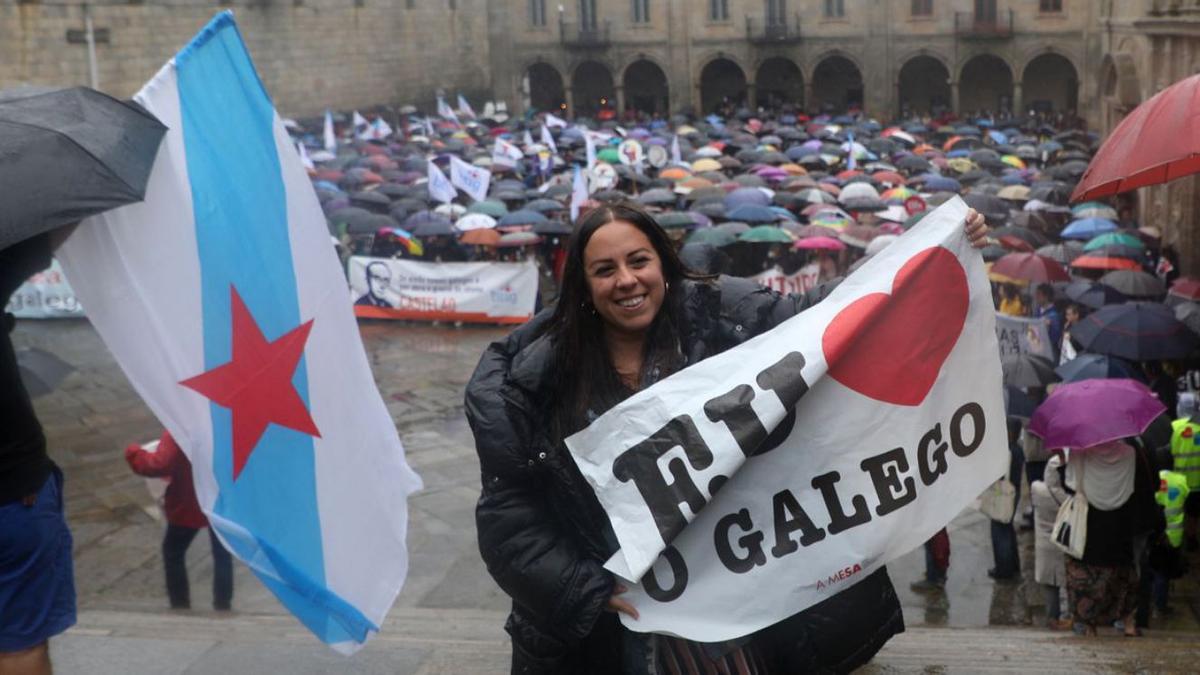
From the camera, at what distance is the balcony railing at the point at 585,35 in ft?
154

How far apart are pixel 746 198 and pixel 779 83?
104 feet

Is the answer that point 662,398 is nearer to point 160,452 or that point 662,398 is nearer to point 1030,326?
point 160,452

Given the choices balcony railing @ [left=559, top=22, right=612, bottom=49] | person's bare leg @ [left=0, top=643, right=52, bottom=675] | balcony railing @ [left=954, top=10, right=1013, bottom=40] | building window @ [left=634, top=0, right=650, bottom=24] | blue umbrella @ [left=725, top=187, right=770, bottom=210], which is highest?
building window @ [left=634, top=0, right=650, bottom=24]

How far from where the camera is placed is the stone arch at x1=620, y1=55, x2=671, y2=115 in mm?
48406

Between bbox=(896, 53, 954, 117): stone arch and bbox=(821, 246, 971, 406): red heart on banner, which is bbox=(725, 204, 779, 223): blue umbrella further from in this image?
bbox=(896, 53, 954, 117): stone arch

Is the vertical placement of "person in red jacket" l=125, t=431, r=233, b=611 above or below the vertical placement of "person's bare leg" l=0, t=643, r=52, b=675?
below

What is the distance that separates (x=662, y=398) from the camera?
240 centimetres

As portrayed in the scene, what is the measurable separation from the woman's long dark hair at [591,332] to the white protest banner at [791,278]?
10304 mm

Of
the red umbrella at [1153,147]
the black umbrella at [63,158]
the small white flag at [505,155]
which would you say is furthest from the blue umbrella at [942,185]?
the black umbrella at [63,158]

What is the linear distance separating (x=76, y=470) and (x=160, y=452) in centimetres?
411

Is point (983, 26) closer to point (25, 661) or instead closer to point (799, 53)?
point (799, 53)

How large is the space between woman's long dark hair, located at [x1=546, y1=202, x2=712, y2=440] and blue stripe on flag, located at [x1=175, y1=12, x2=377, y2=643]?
4.91 ft

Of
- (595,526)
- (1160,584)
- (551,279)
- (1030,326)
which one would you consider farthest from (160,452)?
(551,279)

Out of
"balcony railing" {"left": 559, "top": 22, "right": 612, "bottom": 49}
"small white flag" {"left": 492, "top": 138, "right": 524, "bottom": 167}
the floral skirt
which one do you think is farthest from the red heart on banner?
"balcony railing" {"left": 559, "top": 22, "right": 612, "bottom": 49}
